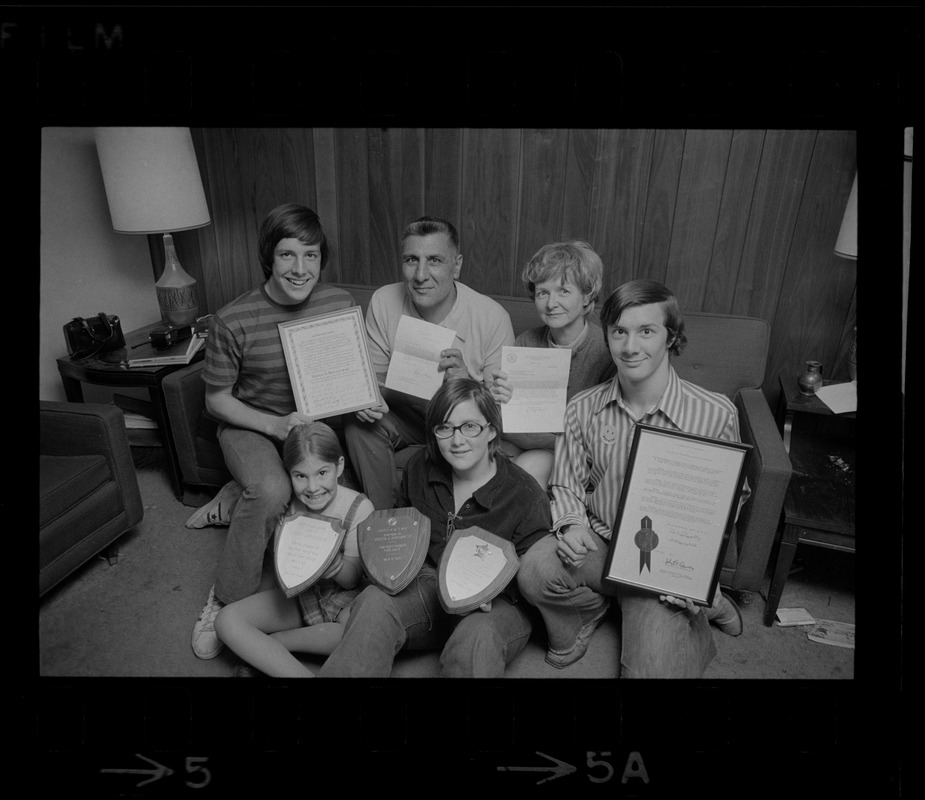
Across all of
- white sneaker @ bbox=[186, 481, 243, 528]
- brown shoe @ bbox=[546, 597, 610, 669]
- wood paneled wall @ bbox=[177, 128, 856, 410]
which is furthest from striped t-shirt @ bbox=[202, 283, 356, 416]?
brown shoe @ bbox=[546, 597, 610, 669]

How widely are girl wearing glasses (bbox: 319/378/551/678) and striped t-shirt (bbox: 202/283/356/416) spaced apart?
414 millimetres

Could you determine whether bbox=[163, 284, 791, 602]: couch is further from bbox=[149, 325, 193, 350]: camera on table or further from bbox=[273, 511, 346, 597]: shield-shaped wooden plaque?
bbox=[273, 511, 346, 597]: shield-shaped wooden plaque

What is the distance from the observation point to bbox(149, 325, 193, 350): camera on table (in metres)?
1.78

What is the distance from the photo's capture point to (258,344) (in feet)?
4.91

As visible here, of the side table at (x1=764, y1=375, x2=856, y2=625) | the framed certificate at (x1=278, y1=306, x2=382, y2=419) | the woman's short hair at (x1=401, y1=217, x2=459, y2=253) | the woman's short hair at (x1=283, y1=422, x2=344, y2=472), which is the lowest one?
the side table at (x1=764, y1=375, x2=856, y2=625)

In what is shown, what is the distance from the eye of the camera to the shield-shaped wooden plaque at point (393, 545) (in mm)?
1202

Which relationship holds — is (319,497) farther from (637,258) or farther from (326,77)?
(637,258)

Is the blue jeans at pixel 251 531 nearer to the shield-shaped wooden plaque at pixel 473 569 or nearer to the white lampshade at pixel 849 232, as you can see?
the shield-shaped wooden plaque at pixel 473 569

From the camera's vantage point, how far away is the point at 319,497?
1281mm

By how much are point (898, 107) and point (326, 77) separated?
0.79m

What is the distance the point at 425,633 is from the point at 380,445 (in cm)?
43

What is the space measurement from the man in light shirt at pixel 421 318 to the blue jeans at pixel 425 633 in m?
0.25

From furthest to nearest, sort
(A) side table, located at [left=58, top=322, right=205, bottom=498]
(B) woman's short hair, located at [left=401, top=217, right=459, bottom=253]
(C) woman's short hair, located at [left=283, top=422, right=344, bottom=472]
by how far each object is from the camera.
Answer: (A) side table, located at [left=58, top=322, right=205, bottom=498], (B) woman's short hair, located at [left=401, top=217, right=459, bottom=253], (C) woman's short hair, located at [left=283, top=422, right=344, bottom=472]
